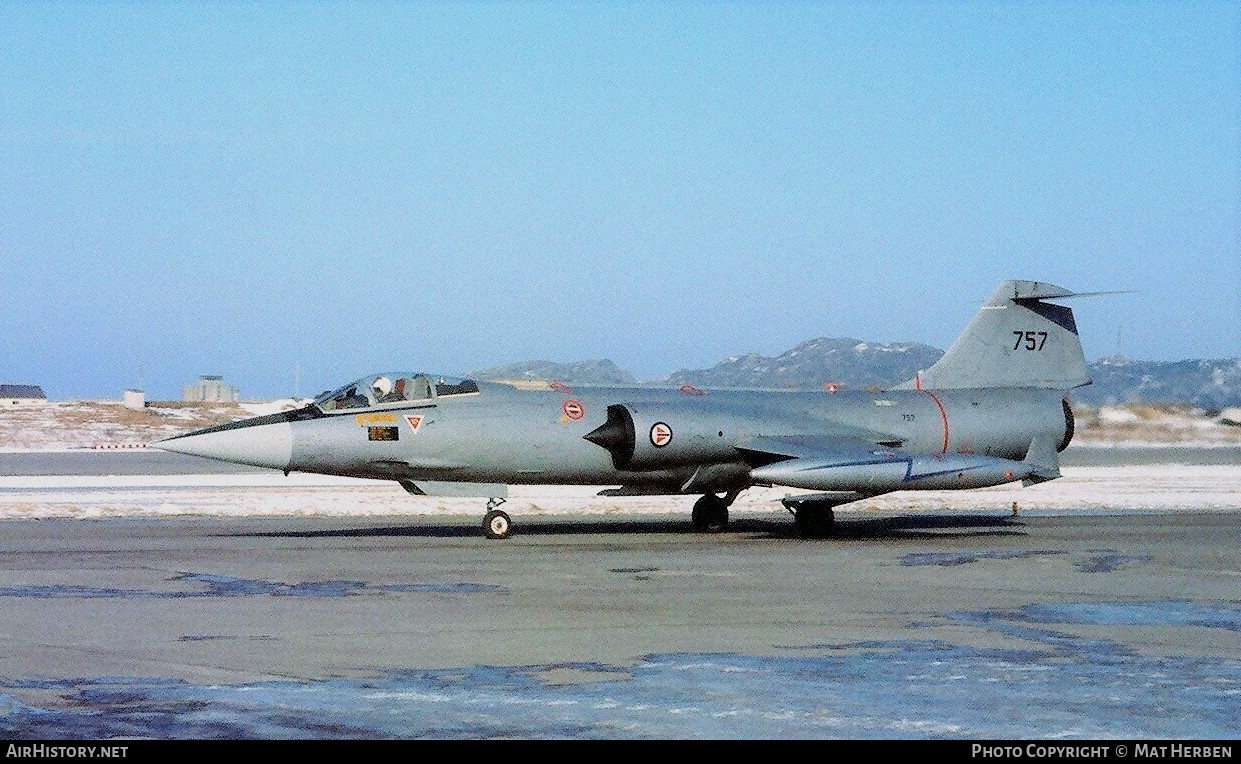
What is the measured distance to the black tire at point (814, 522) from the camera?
788 inches

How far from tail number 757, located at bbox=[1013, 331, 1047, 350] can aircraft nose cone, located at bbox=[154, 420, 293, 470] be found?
11825 millimetres

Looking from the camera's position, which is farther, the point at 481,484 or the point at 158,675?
the point at 481,484

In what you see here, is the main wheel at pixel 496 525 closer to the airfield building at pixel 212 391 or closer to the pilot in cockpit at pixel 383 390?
the pilot in cockpit at pixel 383 390

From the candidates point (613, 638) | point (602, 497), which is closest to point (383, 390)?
point (602, 497)

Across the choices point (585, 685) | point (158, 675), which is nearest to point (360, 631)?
point (158, 675)

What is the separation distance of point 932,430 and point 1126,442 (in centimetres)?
739

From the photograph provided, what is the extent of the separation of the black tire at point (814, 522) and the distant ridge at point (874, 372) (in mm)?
2793

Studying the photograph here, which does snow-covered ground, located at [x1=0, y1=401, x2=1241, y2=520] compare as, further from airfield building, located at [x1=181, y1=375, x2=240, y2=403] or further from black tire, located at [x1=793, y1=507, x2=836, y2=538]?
airfield building, located at [x1=181, y1=375, x2=240, y2=403]

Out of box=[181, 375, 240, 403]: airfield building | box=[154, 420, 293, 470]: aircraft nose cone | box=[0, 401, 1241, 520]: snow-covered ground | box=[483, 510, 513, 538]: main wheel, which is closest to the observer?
box=[154, 420, 293, 470]: aircraft nose cone

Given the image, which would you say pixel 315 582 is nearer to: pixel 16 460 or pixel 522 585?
pixel 522 585

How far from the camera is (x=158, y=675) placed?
8.76 metres

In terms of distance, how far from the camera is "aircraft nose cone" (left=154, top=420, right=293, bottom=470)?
17688 millimetres

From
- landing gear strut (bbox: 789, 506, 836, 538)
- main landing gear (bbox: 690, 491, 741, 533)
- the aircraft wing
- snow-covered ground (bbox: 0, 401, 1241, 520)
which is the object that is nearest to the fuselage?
the aircraft wing

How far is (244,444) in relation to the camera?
1788 cm
